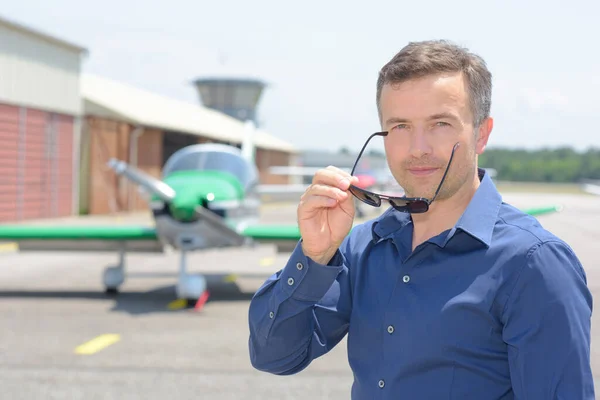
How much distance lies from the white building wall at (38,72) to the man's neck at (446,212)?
70.3 feet

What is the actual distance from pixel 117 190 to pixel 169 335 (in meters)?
21.3

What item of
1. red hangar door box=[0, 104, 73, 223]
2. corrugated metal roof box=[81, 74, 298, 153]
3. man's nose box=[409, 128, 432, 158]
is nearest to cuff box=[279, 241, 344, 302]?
man's nose box=[409, 128, 432, 158]

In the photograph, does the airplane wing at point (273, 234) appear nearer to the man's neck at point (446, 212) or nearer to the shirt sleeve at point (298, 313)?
the shirt sleeve at point (298, 313)

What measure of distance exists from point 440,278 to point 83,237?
10.2 m

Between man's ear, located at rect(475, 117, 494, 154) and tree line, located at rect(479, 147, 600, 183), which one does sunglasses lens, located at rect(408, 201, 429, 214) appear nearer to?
man's ear, located at rect(475, 117, 494, 154)

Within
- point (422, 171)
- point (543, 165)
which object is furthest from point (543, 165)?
point (422, 171)

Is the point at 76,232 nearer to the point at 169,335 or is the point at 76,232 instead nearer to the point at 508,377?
the point at 169,335

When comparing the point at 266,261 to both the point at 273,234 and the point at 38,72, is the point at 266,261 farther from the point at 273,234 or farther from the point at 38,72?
the point at 38,72

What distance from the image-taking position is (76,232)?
11.4 meters

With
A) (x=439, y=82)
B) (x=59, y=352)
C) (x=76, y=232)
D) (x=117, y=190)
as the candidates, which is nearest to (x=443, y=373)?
(x=439, y=82)

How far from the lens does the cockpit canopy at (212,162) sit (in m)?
11.3

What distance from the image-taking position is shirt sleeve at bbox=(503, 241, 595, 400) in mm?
1608

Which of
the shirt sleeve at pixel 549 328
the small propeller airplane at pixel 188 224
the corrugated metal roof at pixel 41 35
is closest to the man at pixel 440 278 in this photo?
the shirt sleeve at pixel 549 328

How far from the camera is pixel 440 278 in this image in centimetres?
182
